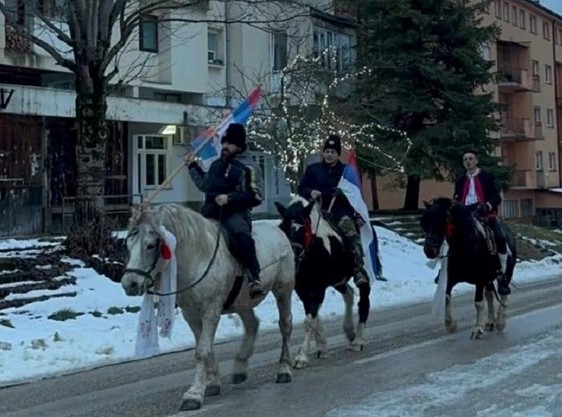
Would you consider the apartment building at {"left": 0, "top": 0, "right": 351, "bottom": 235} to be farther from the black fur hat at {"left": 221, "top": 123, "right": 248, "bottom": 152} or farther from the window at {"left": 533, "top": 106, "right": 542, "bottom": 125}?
the window at {"left": 533, "top": 106, "right": 542, "bottom": 125}

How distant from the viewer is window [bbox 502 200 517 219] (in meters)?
63.7

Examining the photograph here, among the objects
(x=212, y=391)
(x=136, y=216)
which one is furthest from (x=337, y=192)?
(x=136, y=216)

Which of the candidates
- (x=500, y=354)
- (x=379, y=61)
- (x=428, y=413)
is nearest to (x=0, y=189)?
(x=379, y=61)

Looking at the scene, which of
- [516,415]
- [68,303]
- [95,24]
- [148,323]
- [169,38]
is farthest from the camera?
[169,38]

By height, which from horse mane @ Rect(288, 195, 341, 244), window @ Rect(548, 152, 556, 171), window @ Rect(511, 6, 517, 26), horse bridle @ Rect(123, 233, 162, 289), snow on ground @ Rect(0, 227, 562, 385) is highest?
window @ Rect(511, 6, 517, 26)

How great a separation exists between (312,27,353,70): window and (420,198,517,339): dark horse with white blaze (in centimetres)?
2047

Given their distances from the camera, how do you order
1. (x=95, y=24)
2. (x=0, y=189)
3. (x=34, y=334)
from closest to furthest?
(x=34, y=334), (x=95, y=24), (x=0, y=189)

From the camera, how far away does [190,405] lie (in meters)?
8.25

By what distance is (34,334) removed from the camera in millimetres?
14195

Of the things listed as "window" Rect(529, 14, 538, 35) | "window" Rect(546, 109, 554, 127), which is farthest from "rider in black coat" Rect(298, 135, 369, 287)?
"window" Rect(546, 109, 554, 127)

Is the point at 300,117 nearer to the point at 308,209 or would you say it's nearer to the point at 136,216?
the point at 308,209

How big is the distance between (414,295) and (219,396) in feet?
43.5

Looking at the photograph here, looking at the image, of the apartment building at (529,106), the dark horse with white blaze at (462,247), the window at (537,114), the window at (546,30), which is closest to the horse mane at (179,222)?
the dark horse with white blaze at (462,247)

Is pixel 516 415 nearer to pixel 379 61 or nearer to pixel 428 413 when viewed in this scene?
pixel 428 413
